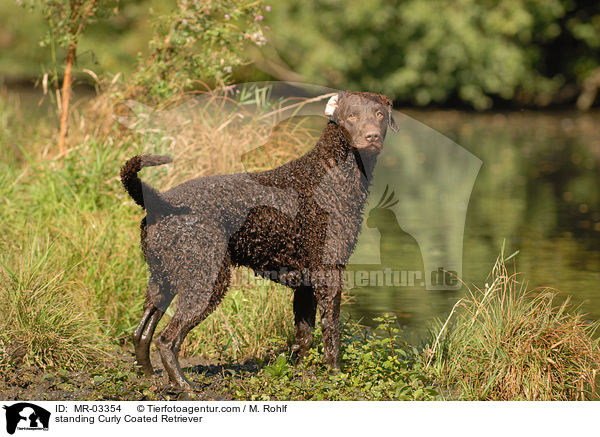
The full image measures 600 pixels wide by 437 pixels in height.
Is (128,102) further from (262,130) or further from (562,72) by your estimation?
(562,72)

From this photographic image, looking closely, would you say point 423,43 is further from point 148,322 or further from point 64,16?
point 148,322

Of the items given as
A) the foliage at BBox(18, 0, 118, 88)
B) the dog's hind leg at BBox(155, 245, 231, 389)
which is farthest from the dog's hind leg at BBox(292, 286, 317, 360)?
the foliage at BBox(18, 0, 118, 88)

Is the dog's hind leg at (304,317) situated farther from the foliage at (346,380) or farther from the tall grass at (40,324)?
the tall grass at (40,324)

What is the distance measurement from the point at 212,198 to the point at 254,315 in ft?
5.90

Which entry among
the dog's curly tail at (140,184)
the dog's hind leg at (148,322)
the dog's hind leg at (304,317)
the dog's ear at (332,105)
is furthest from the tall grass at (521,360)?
the dog's curly tail at (140,184)

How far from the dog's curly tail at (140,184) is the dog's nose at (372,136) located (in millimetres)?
1370

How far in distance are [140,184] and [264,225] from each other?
84 centimetres

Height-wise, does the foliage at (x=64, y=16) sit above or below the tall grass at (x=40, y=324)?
above
